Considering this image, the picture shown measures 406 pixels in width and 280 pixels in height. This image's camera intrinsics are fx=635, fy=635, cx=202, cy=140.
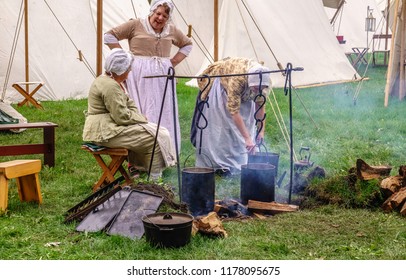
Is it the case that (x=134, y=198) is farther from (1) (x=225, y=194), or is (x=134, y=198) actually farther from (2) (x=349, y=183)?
(2) (x=349, y=183)

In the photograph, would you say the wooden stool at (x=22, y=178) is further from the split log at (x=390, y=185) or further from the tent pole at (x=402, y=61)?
the tent pole at (x=402, y=61)

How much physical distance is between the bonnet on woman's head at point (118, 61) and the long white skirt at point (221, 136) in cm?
108

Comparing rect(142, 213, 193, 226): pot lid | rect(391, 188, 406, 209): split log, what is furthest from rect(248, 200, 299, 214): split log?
rect(142, 213, 193, 226): pot lid

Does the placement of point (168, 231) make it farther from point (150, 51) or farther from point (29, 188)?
point (150, 51)

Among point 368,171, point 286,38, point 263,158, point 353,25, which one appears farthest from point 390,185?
point 353,25

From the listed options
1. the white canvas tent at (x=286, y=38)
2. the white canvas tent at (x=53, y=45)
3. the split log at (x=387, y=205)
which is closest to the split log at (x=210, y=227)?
the split log at (x=387, y=205)

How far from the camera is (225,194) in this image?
5.12 metres

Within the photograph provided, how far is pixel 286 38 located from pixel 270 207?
6585 mm

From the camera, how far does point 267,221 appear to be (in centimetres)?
426

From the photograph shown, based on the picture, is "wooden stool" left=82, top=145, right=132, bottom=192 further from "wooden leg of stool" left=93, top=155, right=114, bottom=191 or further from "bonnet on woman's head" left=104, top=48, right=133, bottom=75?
"bonnet on woman's head" left=104, top=48, right=133, bottom=75

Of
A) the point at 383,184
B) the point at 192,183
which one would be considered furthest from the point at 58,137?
the point at 383,184

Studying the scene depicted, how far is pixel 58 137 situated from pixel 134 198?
151 inches

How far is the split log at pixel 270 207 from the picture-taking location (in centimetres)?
444

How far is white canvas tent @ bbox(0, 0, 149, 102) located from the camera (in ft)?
36.0
